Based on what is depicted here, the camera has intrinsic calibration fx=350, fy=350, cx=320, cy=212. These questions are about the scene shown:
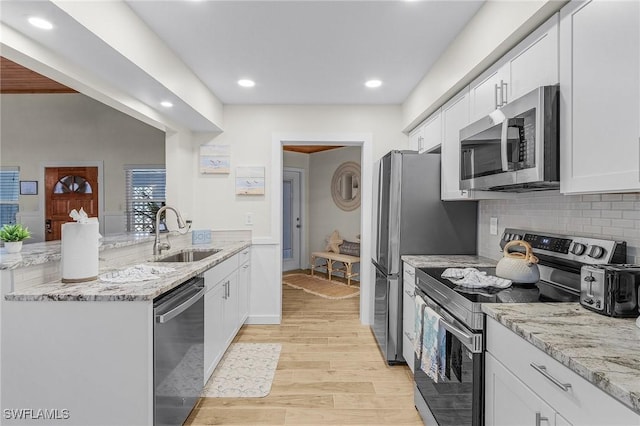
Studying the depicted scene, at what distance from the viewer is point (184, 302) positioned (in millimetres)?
1966

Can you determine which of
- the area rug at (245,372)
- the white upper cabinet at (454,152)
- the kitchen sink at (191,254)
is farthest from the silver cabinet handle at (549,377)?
the kitchen sink at (191,254)

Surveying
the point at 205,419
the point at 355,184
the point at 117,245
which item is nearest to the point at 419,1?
the point at 117,245

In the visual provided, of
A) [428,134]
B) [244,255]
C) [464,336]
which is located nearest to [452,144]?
[428,134]

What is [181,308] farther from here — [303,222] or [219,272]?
[303,222]

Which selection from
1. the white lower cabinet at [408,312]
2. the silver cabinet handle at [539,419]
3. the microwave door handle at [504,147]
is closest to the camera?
the silver cabinet handle at [539,419]

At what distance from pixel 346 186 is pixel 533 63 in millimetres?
4925

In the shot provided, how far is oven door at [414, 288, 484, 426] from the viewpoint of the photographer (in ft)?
4.86

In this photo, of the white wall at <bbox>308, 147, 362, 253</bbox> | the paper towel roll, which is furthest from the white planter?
the white wall at <bbox>308, 147, 362, 253</bbox>

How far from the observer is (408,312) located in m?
2.71

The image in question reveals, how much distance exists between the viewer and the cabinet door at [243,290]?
3508mm

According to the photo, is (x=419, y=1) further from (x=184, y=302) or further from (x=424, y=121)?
(x=184, y=302)

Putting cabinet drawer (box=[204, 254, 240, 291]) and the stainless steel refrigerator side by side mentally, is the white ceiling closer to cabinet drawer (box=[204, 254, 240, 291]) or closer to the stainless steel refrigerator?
the stainless steel refrigerator

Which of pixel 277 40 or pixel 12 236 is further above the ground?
pixel 277 40

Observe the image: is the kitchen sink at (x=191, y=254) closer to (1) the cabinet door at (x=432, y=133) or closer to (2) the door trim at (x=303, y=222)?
(1) the cabinet door at (x=432, y=133)
